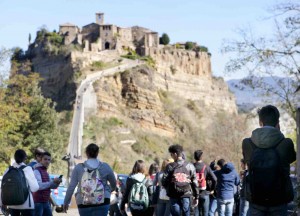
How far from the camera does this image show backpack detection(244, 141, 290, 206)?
7.60 metres

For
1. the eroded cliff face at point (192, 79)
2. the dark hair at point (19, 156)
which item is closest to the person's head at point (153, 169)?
the dark hair at point (19, 156)

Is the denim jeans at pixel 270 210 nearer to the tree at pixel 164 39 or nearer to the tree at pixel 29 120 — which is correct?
the tree at pixel 29 120

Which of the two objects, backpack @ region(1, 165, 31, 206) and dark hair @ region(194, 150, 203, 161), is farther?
dark hair @ region(194, 150, 203, 161)

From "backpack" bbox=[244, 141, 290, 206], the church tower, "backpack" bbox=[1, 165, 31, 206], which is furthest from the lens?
the church tower

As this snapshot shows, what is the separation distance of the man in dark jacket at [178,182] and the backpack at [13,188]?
105 inches

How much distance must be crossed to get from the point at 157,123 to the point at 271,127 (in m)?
96.3

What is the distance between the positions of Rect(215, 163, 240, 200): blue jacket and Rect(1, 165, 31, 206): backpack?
19.0 feet

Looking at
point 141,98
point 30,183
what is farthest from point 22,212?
point 141,98

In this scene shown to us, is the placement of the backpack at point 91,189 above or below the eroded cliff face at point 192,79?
below

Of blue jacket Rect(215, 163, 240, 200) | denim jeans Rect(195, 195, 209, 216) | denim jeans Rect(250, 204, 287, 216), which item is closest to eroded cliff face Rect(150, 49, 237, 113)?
blue jacket Rect(215, 163, 240, 200)

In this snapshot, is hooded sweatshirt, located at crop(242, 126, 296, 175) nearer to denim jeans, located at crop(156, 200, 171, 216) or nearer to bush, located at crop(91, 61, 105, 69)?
denim jeans, located at crop(156, 200, 171, 216)

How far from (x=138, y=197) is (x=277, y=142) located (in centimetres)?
564

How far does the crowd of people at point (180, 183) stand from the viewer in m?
7.67

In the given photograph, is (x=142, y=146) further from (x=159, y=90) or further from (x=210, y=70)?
(x=210, y=70)
